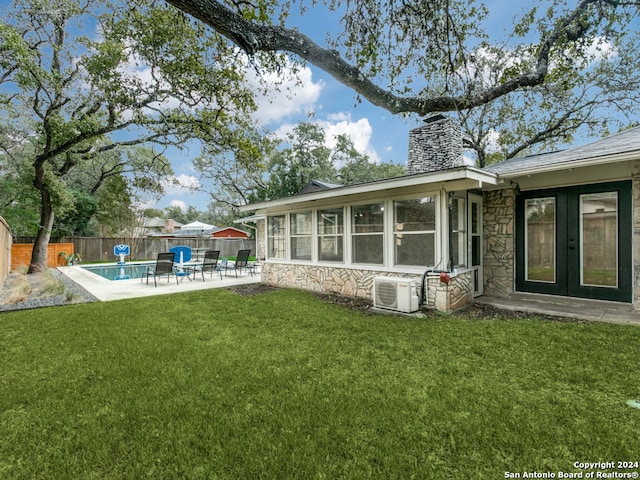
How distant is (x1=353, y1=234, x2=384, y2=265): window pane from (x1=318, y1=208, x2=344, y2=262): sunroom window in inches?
16.6

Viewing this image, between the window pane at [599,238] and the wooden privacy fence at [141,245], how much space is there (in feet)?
68.6

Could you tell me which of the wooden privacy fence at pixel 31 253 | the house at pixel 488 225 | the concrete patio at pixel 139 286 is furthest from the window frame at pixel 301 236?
the wooden privacy fence at pixel 31 253

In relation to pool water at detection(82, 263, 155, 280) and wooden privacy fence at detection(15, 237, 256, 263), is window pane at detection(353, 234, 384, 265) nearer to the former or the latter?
pool water at detection(82, 263, 155, 280)

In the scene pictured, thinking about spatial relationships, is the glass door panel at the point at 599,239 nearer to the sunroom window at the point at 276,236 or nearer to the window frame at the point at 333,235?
the window frame at the point at 333,235

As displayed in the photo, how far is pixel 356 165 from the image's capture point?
76.9ft

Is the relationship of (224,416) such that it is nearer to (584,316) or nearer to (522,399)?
(522,399)

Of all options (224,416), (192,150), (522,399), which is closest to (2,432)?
(224,416)

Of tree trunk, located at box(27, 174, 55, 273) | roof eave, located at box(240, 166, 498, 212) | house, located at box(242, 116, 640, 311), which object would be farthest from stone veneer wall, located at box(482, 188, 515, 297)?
tree trunk, located at box(27, 174, 55, 273)

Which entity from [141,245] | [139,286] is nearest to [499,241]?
[139,286]

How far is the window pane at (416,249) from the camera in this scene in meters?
5.77

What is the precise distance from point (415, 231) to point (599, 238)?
10.3ft

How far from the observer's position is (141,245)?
19.9m

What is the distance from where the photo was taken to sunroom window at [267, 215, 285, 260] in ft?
30.0

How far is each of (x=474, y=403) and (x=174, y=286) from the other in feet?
28.9
